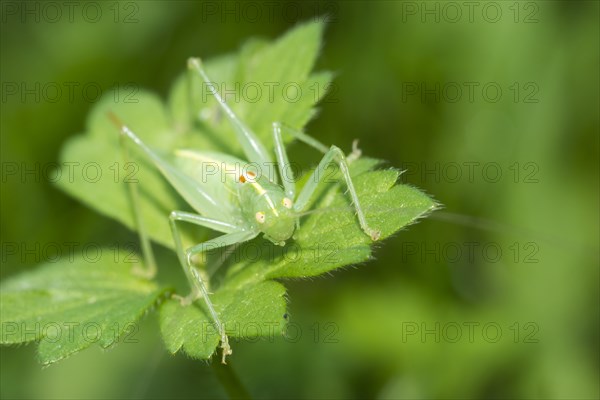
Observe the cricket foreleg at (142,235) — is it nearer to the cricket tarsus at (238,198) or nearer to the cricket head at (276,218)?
the cricket tarsus at (238,198)

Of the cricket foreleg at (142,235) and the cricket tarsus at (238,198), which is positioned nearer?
the cricket tarsus at (238,198)

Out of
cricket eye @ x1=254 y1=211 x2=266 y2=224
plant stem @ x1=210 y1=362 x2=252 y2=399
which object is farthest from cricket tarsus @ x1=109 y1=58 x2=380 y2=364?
plant stem @ x1=210 y1=362 x2=252 y2=399

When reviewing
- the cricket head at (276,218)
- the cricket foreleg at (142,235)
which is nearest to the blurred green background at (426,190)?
the cricket foreleg at (142,235)

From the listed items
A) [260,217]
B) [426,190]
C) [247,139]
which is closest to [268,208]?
[260,217]

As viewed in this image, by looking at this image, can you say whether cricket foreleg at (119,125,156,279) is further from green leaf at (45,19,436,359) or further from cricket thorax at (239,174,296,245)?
cricket thorax at (239,174,296,245)

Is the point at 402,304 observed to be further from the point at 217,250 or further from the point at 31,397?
the point at 31,397

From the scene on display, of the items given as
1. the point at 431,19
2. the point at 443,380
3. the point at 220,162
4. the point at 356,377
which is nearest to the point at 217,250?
the point at 220,162

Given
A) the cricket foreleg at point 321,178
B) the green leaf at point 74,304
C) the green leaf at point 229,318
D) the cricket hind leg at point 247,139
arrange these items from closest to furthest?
the green leaf at point 229,318 → the green leaf at point 74,304 → the cricket foreleg at point 321,178 → the cricket hind leg at point 247,139
